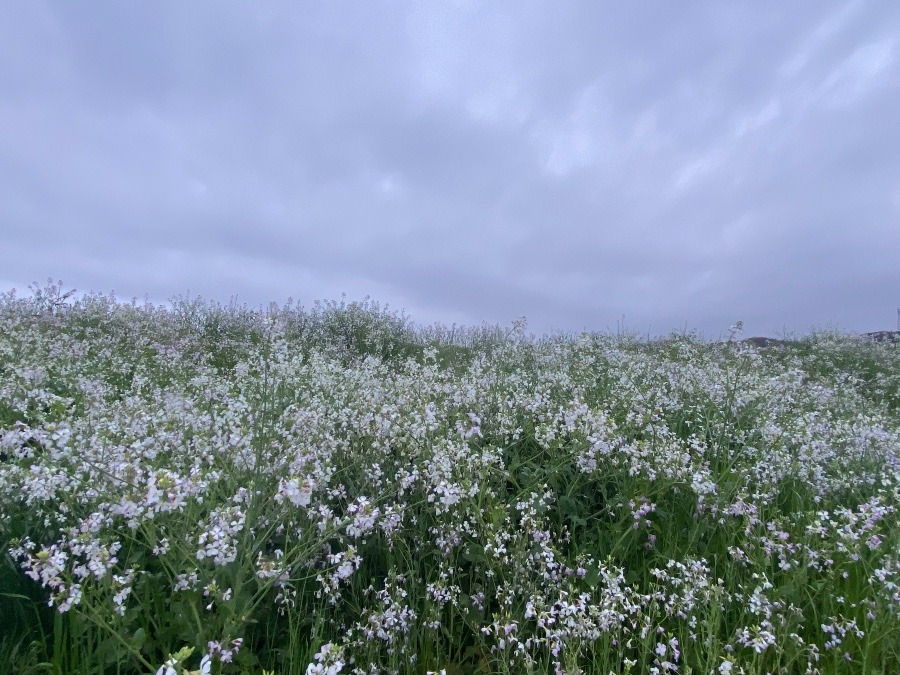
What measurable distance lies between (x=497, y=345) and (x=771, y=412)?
26.3 ft

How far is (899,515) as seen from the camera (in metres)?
4.12

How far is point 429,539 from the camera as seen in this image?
378cm

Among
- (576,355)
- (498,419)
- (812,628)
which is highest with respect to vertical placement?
(576,355)

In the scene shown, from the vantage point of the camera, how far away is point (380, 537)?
3648mm

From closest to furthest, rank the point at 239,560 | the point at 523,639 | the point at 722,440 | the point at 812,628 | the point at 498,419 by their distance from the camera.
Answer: the point at 239,560 → the point at 523,639 → the point at 812,628 → the point at 498,419 → the point at 722,440

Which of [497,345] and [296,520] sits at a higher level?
[497,345]

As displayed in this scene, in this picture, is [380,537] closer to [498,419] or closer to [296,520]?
[296,520]

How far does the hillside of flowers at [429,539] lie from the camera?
104 inches

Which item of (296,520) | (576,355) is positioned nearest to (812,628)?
(296,520)

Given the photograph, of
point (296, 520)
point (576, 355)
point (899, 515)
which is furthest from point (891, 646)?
point (576, 355)

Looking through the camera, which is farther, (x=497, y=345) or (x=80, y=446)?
(x=497, y=345)

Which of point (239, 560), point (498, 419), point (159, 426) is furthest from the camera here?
point (498, 419)

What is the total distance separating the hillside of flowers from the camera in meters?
2.63

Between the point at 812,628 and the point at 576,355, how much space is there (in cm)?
810
